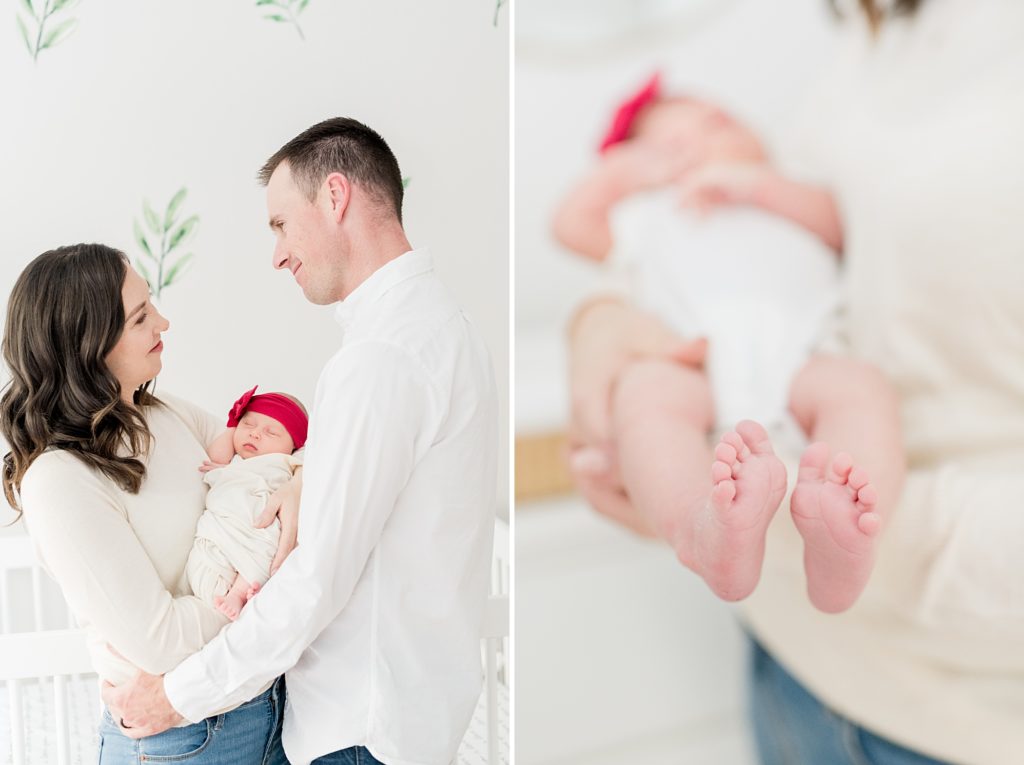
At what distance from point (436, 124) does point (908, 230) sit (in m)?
0.58

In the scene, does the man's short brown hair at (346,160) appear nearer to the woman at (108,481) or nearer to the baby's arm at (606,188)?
the woman at (108,481)

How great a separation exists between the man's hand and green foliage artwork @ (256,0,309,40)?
1.99 ft

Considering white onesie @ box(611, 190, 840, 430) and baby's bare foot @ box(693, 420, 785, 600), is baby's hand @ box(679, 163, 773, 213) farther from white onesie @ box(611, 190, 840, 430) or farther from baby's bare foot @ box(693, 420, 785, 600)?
baby's bare foot @ box(693, 420, 785, 600)

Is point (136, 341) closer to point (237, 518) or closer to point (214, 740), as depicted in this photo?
point (237, 518)

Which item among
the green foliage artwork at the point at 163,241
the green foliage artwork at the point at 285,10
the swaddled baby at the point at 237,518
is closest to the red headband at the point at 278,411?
the swaddled baby at the point at 237,518

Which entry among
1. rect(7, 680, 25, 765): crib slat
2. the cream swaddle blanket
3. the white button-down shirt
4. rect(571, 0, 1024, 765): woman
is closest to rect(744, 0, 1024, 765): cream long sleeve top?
rect(571, 0, 1024, 765): woman

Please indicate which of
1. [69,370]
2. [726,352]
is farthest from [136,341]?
[726,352]

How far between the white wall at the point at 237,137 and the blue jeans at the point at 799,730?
48 centimetres

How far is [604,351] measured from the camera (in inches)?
19.2

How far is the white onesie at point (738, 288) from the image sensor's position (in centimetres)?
45

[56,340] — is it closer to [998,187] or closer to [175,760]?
[175,760]

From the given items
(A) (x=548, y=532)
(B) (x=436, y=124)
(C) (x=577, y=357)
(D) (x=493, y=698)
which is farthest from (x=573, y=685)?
(B) (x=436, y=124)

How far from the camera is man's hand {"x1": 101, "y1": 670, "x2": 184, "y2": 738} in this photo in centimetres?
71

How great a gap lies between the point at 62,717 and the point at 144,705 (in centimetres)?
17
